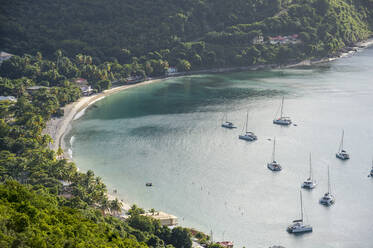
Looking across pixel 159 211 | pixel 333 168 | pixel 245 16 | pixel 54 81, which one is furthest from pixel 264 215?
pixel 245 16

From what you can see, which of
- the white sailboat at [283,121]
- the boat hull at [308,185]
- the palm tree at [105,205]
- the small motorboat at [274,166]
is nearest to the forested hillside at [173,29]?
the white sailboat at [283,121]

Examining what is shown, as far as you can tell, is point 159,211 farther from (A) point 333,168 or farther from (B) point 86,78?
(B) point 86,78

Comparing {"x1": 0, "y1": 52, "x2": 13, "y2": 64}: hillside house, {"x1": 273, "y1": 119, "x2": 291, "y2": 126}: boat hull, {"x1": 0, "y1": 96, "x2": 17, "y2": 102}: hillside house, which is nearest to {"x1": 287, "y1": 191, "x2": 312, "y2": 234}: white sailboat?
{"x1": 273, "y1": 119, "x2": 291, "y2": 126}: boat hull

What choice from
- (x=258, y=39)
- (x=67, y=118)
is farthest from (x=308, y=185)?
(x=258, y=39)

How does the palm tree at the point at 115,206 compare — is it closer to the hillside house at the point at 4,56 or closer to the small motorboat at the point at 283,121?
the small motorboat at the point at 283,121

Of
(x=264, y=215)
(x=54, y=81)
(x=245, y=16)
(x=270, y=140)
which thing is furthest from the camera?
(x=245, y=16)

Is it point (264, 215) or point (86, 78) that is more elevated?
point (86, 78)
